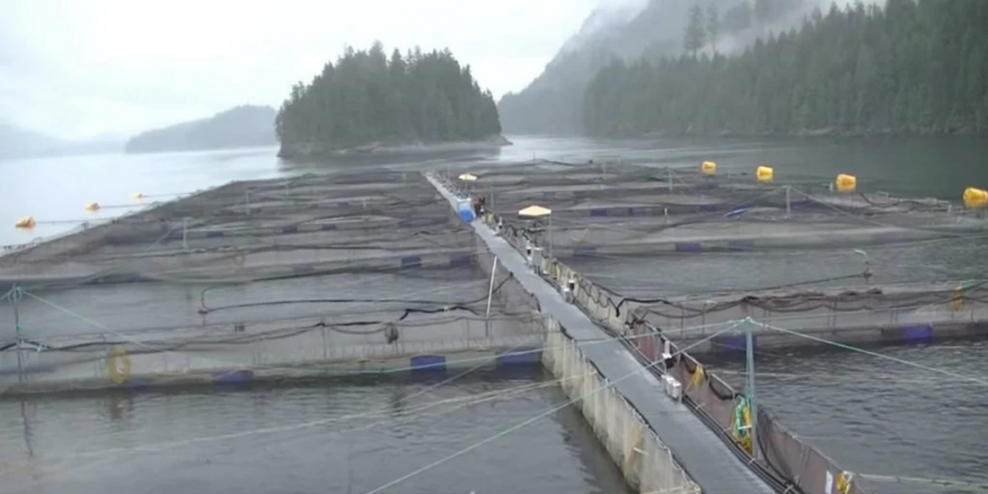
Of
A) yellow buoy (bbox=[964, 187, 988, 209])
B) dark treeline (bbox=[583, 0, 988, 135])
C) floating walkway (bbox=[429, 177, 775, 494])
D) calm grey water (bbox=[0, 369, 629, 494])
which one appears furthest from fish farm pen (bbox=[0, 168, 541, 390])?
dark treeline (bbox=[583, 0, 988, 135])

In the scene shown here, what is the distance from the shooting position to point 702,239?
45469 mm

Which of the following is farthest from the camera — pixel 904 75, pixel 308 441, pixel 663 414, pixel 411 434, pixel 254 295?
pixel 904 75

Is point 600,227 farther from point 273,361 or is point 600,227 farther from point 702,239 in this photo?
point 273,361

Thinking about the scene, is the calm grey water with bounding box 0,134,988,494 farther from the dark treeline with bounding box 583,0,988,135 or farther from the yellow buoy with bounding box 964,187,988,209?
the dark treeline with bounding box 583,0,988,135

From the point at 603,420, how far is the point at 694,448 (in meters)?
3.48

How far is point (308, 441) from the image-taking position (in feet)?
71.4

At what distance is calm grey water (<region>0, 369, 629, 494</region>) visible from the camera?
19516 mm

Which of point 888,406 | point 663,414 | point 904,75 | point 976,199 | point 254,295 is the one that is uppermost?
point 904,75

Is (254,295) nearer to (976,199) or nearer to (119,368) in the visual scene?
(119,368)

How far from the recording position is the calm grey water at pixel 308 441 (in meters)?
19.5

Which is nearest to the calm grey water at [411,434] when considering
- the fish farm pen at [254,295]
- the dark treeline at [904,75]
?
the fish farm pen at [254,295]

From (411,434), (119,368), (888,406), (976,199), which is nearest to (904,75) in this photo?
(976,199)

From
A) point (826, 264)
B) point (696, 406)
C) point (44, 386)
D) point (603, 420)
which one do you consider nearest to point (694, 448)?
point (696, 406)

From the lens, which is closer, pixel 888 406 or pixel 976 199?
pixel 888 406
